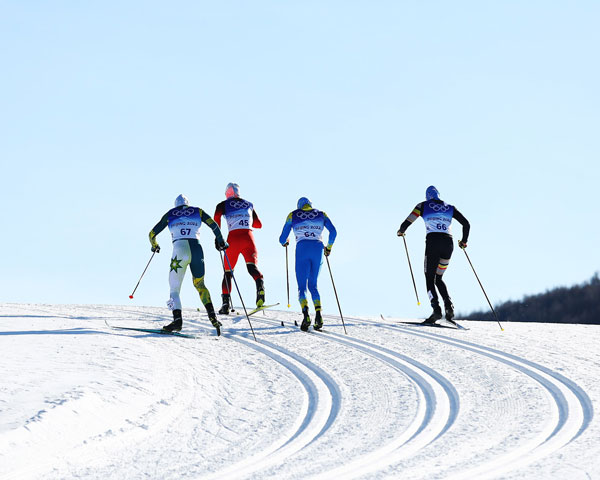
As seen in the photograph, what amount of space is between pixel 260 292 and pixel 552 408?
7507 mm

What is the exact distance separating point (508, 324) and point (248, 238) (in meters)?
5.25

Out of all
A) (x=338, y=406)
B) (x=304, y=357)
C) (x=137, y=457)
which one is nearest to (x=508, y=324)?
(x=304, y=357)

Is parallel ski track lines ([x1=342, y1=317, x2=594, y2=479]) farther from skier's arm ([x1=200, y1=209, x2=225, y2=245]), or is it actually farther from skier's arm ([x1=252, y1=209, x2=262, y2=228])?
skier's arm ([x1=252, y1=209, x2=262, y2=228])

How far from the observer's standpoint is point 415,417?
6414 mm

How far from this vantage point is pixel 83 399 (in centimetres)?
648

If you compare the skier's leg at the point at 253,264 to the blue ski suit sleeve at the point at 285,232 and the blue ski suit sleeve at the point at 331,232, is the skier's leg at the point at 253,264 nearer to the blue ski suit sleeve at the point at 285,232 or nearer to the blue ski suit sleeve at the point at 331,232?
the blue ski suit sleeve at the point at 285,232

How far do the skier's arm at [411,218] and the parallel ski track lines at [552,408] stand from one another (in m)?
3.56

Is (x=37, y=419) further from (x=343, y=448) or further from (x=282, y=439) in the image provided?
(x=343, y=448)

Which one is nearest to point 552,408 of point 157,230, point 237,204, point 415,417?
point 415,417

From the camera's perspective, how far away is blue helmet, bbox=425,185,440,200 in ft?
43.3

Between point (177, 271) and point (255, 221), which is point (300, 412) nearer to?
A: point (177, 271)

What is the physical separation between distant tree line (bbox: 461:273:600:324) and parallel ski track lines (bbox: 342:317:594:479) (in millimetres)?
21320

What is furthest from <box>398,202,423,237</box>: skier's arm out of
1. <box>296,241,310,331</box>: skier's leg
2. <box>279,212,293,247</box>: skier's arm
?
<box>296,241,310,331</box>: skier's leg

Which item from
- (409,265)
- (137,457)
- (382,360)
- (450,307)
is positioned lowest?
(137,457)
